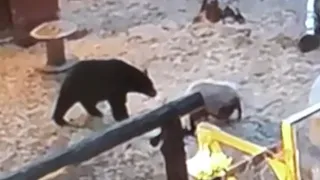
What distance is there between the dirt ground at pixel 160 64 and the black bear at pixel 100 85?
100 millimetres

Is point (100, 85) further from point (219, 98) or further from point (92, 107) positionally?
point (219, 98)

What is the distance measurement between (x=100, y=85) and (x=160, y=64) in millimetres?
506

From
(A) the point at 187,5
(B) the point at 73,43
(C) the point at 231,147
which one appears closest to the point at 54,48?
(B) the point at 73,43

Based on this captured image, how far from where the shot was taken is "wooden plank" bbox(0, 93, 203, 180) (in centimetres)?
159

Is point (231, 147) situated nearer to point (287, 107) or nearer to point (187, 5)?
point (287, 107)

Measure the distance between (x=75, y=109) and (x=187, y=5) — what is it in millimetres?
1024

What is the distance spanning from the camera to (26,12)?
3385 millimetres

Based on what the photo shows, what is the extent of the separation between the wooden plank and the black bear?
814 mm

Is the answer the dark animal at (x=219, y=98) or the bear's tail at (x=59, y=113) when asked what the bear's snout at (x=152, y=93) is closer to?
the dark animal at (x=219, y=98)

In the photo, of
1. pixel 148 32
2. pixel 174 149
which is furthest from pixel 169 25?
pixel 174 149

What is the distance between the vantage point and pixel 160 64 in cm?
306

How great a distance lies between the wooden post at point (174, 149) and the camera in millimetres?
1760

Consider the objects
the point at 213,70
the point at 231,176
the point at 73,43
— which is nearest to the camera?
the point at 231,176

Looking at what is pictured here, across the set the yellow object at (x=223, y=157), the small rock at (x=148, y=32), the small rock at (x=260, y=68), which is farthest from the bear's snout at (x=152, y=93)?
the yellow object at (x=223, y=157)
